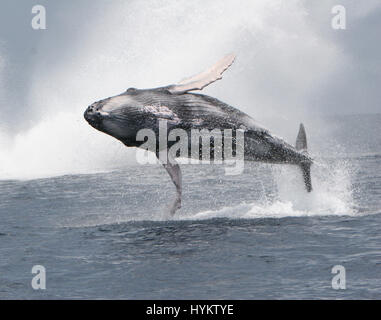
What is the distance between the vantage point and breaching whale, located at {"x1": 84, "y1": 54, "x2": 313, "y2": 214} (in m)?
13.9

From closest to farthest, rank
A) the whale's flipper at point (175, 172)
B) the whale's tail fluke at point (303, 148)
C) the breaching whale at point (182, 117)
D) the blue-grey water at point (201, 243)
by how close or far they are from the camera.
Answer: the blue-grey water at point (201, 243), the breaching whale at point (182, 117), the whale's flipper at point (175, 172), the whale's tail fluke at point (303, 148)

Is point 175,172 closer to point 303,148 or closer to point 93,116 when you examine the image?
point 93,116

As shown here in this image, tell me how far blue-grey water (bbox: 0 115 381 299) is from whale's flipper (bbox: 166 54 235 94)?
3379 mm

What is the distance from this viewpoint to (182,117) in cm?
1452

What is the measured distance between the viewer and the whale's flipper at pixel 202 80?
47.1 feet

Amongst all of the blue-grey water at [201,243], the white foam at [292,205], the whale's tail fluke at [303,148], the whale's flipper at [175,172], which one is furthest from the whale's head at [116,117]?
the whale's tail fluke at [303,148]

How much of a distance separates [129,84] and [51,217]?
38790mm

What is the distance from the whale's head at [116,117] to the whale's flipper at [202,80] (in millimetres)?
1088

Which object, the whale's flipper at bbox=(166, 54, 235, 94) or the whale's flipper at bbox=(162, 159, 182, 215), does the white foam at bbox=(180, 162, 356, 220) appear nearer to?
the whale's flipper at bbox=(162, 159, 182, 215)

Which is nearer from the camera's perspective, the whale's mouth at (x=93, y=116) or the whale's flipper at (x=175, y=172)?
the whale's mouth at (x=93, y=116)

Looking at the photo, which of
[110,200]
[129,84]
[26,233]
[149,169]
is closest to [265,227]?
[26,233]

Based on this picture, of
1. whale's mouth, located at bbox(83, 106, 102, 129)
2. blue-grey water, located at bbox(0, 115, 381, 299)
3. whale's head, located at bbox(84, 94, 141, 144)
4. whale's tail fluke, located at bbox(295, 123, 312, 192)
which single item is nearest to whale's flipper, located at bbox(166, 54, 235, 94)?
whale's head, located at bbox(84, 94, 141, 144)

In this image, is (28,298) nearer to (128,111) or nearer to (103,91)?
(128,111)

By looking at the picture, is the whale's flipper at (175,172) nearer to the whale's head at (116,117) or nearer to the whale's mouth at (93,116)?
the whale's head at (116,117)
